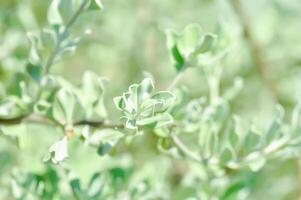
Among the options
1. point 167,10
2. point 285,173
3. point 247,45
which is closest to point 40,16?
point 167,10

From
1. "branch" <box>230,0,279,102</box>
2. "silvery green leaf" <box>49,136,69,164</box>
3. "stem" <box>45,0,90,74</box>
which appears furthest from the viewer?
"branch" <box>230,0,279,102</box>

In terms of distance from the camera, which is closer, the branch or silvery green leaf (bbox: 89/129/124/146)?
silvery green leaf (bbox: 89/129/124/146)

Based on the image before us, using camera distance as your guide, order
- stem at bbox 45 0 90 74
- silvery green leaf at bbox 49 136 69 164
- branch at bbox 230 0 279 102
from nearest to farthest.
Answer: silvery green leaf at bbox 49 136 69 164 < stem at bbox 45 0 90 74 < branch at bbox 230 0 279 102

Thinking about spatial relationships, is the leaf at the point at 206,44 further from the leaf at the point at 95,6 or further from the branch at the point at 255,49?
the branch at the point at 255,49

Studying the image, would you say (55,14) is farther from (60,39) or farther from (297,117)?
(297,117)

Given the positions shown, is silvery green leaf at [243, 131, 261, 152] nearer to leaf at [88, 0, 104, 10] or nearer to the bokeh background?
leaf at [88, 0, 104, 10]

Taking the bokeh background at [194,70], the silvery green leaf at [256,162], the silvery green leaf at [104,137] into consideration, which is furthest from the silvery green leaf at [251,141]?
the bokeh background at [194,70]

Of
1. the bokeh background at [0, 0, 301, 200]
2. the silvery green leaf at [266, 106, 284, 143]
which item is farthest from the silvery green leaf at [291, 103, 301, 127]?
the bokeh background at [0, 0, 301, 200]

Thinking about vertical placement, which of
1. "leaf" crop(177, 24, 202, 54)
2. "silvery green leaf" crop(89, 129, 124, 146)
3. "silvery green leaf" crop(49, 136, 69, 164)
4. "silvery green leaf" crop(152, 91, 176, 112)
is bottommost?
"silvery green leaf" crop(89, 129, 124, 146)
